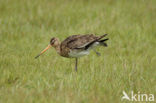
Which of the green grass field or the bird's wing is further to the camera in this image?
the bird's wing

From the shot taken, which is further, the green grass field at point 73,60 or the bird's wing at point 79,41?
the bird's wing at point 79,41

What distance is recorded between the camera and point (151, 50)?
379 inches

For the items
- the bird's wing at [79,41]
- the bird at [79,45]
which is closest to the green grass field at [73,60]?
the bird at [79,45]

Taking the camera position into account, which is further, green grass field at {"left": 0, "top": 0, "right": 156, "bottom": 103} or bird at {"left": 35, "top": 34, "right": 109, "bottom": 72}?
bird at {"left": 35, "top": 34, "right": 109, "bottom": 72}

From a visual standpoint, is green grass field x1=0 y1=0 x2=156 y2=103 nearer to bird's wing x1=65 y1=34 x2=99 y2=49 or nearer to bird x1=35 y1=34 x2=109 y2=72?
bird x1=35 y1=34 x2=109 y2=72

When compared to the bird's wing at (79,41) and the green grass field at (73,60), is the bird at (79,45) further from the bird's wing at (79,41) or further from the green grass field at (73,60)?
the green grass field at (73,60)

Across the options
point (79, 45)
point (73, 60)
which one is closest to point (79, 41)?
point (79, 45)

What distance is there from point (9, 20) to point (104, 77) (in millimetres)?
5241

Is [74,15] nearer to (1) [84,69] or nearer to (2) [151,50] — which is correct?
Result: (2) [151,50]

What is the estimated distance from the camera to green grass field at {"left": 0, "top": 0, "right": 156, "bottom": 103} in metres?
5.95

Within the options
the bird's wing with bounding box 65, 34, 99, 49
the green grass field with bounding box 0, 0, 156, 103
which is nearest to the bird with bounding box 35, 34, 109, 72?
the bird's wing with bounding box 65, 34, 99, 49

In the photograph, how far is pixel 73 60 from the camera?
858 centimetres

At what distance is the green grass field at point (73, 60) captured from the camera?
5.95 metres

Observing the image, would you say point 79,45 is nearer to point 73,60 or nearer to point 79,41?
point 79,41
